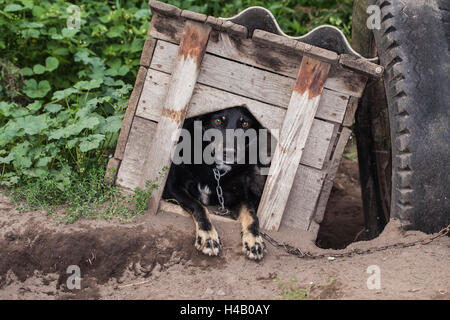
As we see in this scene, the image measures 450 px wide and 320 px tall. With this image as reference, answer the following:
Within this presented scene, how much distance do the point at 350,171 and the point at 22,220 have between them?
3868 mm

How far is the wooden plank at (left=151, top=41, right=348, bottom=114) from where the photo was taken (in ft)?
11.4

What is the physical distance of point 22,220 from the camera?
127 inches

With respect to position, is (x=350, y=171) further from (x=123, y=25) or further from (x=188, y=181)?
(x=123, y=25)

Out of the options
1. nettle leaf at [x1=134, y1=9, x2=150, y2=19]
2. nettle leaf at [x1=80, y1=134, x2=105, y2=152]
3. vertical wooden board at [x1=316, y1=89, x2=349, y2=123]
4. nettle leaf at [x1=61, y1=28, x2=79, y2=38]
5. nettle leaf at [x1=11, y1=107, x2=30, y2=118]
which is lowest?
nettle leaf at [x1=11, y1=107, x2=30, y2=118]

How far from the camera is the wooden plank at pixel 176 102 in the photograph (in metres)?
3.42

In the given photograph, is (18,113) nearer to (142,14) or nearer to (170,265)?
(142,14)

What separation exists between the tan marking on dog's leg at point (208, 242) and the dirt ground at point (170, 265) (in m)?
0.05

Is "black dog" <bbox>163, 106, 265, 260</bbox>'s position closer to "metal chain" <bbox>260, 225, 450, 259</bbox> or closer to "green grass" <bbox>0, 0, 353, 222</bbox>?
"metal chain" <bbox>260, 225, 450, 259</bbox>

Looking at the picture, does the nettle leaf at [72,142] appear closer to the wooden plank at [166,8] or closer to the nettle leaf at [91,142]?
the nettle leaf at [91,142]

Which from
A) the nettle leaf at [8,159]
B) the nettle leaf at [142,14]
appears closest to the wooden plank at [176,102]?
the nettle leaf at [8,159]

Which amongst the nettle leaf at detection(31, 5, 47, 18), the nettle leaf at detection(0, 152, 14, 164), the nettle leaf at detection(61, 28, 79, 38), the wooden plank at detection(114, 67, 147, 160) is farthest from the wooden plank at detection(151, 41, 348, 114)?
the nettle leaf at detection(31, 5, 47, 18)

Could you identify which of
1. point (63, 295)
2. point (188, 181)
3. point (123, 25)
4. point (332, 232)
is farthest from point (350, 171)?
point (63, 295)

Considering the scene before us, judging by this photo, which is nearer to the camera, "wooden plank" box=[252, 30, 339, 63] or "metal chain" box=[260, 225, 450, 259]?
"metal chain" box=[260, 225, 450, 259]

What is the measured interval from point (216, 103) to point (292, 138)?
0.66m
